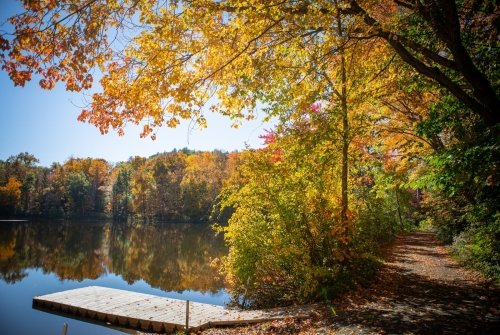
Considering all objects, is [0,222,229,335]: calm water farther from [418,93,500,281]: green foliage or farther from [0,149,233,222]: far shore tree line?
[0,149,233,222]: far shore tree line

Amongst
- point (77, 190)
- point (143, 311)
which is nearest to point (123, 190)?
point (77, 190)

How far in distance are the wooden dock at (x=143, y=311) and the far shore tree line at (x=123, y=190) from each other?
5827cm

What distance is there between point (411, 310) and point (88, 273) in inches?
926

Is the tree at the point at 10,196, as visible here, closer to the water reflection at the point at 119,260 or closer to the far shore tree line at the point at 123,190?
the far shore tree line at the point at 123,190

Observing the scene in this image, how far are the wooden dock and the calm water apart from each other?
469mm

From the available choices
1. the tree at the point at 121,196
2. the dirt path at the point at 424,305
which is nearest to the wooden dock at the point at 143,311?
the dirt path at the point at 424,305

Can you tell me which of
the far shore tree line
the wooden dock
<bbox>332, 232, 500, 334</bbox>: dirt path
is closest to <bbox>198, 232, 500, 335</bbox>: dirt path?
<bbox>332, 232, 500, 334</bbox>: dirt path

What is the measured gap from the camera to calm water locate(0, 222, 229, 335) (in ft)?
48.1

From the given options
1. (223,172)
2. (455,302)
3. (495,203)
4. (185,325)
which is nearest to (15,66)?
(185,325)

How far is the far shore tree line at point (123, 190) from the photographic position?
250 ft

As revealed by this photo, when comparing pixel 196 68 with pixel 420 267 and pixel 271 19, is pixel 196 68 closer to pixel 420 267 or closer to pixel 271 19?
pixel 271 19

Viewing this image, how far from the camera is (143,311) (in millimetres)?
13469

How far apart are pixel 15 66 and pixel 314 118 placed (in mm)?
7477

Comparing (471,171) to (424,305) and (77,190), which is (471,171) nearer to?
(424,305)
